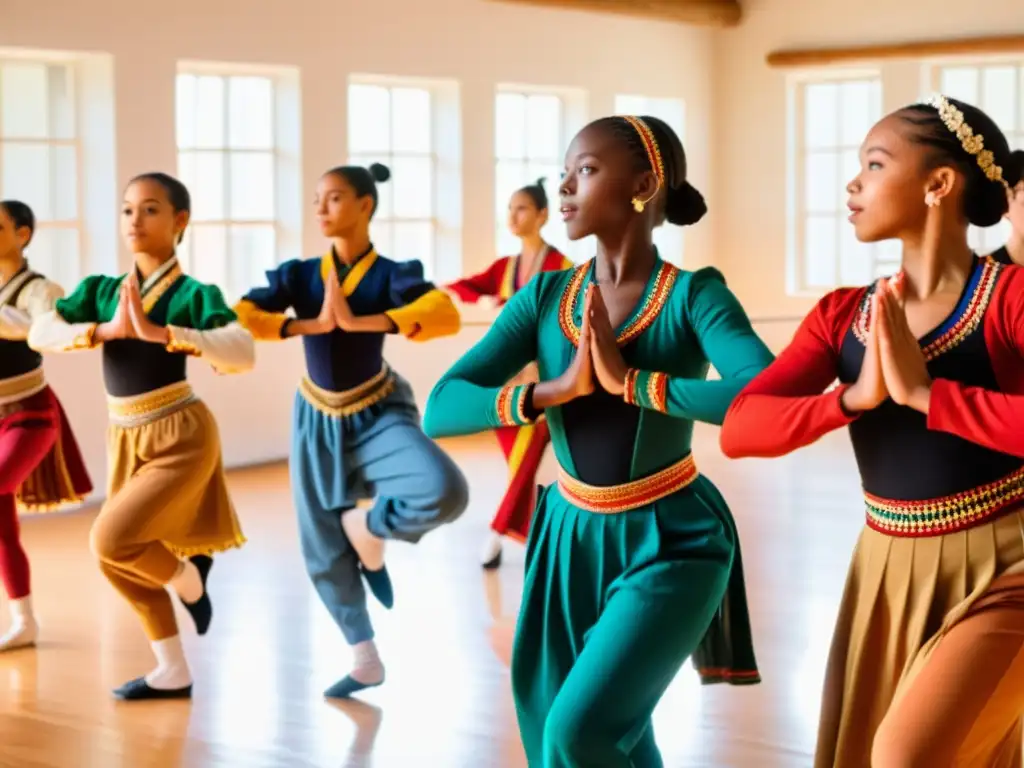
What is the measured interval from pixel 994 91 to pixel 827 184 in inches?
54.2

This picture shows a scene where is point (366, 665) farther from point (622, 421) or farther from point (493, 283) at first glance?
point (493, 283)

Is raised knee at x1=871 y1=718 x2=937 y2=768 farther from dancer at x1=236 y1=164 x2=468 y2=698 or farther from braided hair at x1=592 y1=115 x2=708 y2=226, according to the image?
dancer at x1=236 y1=164 x2=468 y2=698

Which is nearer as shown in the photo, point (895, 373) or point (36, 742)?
point (895, 373)

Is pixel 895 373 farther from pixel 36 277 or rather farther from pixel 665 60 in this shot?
pixel 665 60

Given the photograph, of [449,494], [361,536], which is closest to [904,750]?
[449,494]

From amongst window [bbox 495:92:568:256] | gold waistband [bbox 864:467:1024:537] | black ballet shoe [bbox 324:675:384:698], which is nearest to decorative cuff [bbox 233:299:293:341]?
black ballet shoe [bbox 324:675:384:698]

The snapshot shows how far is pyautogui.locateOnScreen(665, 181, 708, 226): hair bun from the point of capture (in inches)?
122

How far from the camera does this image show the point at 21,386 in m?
5.28

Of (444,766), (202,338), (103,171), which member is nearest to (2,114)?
(103,171)

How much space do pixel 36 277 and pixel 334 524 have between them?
1.33m

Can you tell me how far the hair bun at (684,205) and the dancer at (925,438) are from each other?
1.62 feet

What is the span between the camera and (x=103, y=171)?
27.5 feet

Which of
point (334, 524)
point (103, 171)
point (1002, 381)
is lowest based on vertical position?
point (334, 524)

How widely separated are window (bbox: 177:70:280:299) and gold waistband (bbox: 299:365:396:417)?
449cm
